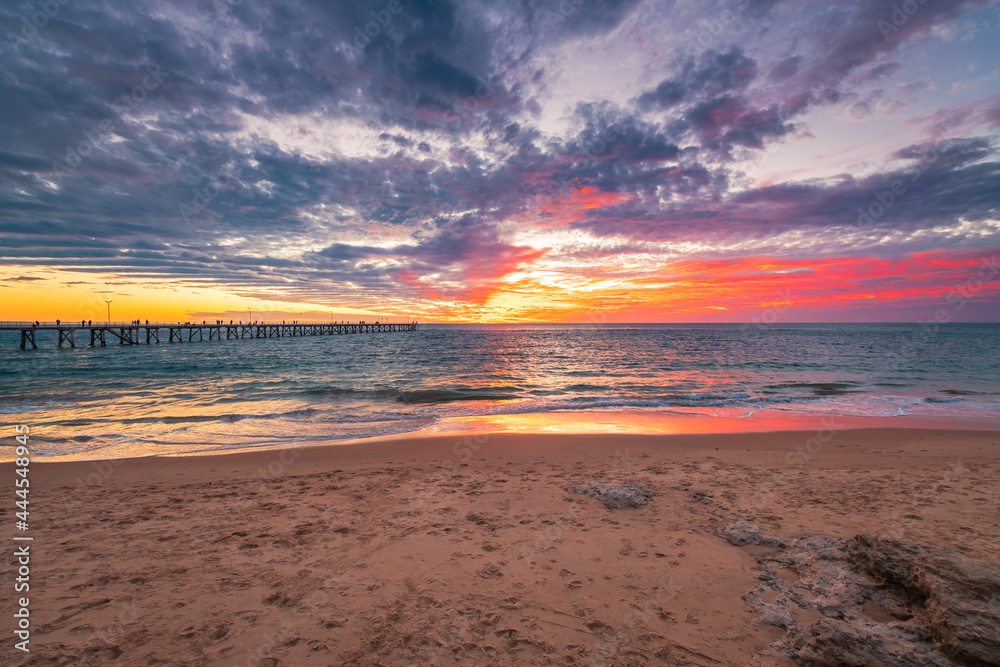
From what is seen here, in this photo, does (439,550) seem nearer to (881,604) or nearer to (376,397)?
(881,604)

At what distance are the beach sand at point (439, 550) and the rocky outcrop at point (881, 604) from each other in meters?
0.26

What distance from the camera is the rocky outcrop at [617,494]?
22.7 feet

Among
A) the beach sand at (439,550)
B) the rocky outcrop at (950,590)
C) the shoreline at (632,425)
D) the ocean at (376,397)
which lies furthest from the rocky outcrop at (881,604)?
the ocean at (376,397)

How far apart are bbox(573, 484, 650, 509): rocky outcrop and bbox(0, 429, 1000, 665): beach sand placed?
0.55 feet

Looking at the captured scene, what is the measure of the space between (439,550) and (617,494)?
10.7 ft

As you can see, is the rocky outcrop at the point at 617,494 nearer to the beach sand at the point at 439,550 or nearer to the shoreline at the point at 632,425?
the beach sand at the point at 439,550

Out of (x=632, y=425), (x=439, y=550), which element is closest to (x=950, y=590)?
(x=439, y=550)

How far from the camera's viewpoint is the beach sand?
388cm

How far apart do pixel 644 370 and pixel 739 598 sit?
29.5m

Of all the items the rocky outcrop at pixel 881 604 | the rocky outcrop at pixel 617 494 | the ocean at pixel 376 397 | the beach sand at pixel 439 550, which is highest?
the rocky outcrop at pixel 881 604

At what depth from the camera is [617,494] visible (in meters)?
7.12

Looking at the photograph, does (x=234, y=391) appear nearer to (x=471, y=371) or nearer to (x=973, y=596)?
(x=471, y=371)

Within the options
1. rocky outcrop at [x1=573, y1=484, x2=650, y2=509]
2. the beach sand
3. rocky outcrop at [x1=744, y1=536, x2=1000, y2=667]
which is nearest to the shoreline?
the beach sand

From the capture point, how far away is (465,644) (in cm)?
385
